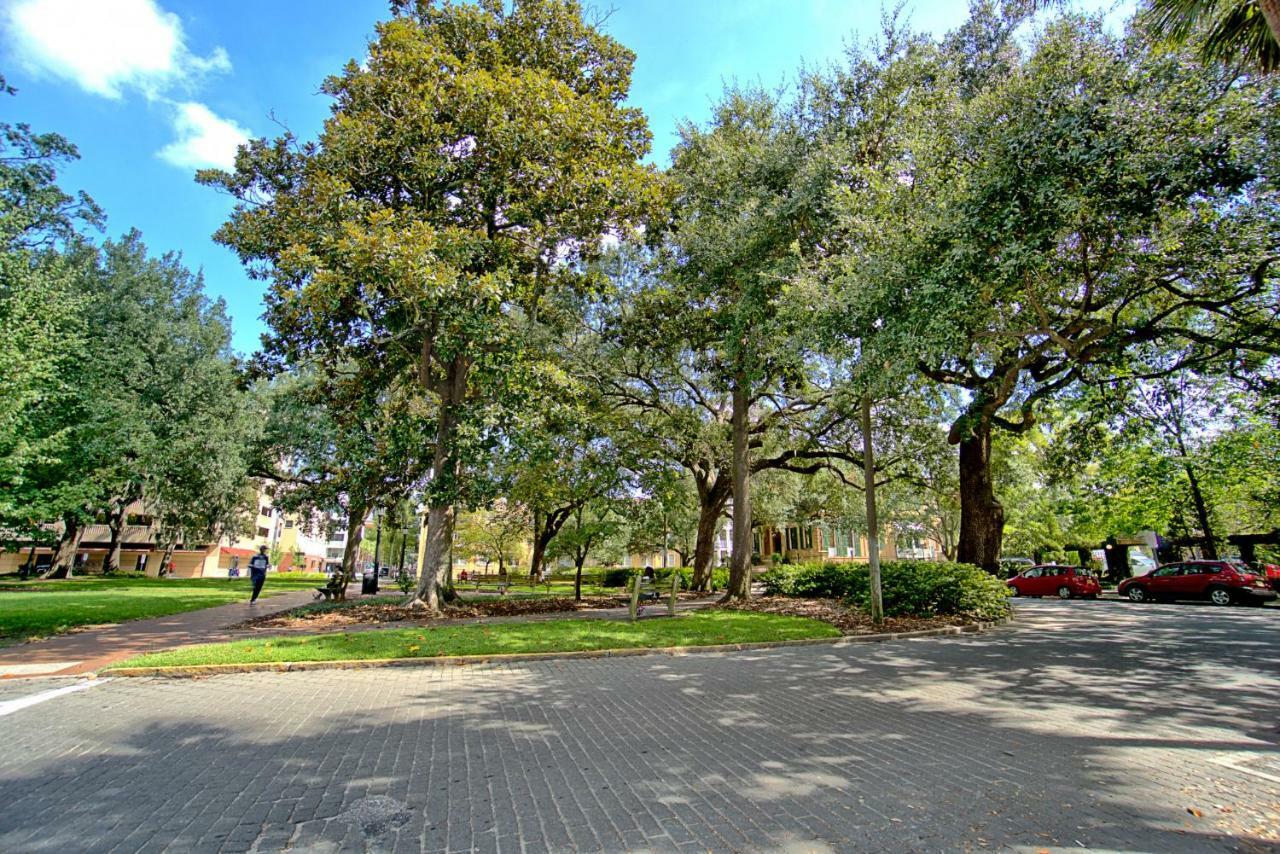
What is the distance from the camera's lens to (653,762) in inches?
188

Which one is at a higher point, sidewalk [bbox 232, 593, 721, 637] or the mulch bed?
the mulch bed

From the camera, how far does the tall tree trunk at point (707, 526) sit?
25.5m

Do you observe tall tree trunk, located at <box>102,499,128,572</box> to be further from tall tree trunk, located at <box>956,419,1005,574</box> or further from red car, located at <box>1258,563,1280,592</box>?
red car, located at <box>1258,563,1280,592</box>

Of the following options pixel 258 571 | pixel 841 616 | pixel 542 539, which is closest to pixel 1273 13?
pixel 841 616

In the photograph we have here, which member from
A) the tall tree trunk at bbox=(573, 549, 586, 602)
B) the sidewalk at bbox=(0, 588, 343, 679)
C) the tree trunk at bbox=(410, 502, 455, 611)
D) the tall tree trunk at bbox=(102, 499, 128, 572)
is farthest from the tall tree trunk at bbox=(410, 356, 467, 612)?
the tall tree trunk at bbox=(102, 499, 128, 572)

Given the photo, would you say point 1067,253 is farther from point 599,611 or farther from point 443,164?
point 599,611

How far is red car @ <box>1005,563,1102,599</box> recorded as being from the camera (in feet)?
86.0

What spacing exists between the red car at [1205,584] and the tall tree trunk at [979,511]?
34.7 ft

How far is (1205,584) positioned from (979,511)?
1171 cm

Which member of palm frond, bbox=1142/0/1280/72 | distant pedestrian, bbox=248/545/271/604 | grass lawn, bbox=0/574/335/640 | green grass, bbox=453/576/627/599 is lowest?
green grass, bbox=453/576/627/599

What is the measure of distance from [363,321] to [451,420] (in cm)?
328

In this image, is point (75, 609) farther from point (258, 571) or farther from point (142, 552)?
point (142, 552)

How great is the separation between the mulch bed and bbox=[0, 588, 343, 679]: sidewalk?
41.3 ft

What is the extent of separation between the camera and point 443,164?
44.7 ft
